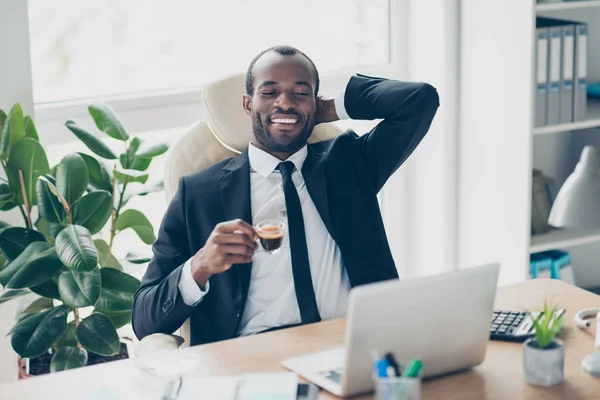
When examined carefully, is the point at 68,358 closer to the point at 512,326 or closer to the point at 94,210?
the point at 94,210

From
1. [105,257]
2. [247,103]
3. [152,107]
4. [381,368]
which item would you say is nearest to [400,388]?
[381,368]

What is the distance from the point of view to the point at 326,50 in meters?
3.61

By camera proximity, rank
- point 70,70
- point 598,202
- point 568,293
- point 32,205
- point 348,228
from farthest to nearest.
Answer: point 70,70 → point 32,205 → point 348,228 → point 568,293 → point 598,202

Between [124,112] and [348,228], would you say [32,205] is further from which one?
[348,228]

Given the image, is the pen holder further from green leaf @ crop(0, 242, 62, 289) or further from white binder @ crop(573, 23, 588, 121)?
white binder @ crop(573, 23, 588, 121)

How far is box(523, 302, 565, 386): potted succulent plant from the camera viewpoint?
169cm

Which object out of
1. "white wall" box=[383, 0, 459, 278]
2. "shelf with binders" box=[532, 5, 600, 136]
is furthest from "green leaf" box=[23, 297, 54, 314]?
"shelf with binders" box=[532, 5, 600, 136]

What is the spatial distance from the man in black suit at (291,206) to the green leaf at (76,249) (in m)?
0.23

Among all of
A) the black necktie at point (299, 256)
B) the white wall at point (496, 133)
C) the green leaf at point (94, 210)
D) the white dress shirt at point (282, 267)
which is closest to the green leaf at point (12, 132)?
the green leaf at point (94, 210)

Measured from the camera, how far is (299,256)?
230 cm

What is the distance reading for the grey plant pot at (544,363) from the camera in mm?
1694

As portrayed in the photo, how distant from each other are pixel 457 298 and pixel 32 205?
1.48 meters

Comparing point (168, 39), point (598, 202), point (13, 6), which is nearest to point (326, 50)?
point (168, 39)

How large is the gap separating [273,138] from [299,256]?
1.05ft
